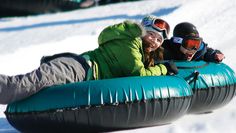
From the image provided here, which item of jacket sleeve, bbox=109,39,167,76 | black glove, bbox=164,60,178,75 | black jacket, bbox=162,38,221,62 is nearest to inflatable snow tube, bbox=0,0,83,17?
black jacket, bbox=162,38,221,62

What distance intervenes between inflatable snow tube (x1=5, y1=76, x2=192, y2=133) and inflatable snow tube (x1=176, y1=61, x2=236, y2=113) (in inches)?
22.7

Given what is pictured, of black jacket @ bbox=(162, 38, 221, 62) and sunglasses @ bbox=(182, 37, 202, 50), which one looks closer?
sunglasses @ bbox=(182, 37, 202, 50)

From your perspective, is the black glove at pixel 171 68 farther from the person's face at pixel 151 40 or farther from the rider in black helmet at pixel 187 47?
the rider in black helmet at pixel 187 47

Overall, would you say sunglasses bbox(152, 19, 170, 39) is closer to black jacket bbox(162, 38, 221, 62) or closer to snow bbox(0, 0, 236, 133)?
black jacket bbox(162, 38, 221, 62)

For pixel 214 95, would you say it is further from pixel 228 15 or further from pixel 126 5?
pixel 126 5

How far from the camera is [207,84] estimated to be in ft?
16.0

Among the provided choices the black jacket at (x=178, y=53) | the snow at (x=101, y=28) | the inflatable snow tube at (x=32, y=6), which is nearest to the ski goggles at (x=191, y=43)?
the black jacket at (x=178, y=53)

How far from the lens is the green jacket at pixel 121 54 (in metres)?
4.41

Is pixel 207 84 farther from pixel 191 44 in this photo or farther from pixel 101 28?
pixel 101 28

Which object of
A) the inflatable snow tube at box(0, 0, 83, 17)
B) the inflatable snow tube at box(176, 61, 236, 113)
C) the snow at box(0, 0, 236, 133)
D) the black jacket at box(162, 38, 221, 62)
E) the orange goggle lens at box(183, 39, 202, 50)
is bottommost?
the inflatable snow tube at box(0, 0, 83, 17)

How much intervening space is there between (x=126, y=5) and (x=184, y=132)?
11142 mm

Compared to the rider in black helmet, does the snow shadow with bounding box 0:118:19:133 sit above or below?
below

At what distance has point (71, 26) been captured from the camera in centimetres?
1266

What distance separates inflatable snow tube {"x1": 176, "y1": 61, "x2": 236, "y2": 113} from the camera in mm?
4848
